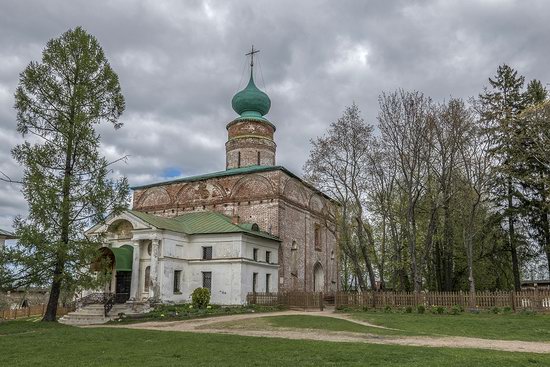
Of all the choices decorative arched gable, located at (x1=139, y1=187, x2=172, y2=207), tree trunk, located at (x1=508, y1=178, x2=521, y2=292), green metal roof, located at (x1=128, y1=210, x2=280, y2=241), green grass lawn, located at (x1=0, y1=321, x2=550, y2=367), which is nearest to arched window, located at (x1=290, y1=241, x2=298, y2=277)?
green metal roof, located at (x1=128, y1=210, x2=280, y2=241)

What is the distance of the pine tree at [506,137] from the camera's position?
25953 mm

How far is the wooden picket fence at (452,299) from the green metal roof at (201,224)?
6463mm

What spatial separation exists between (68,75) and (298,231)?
723 inches

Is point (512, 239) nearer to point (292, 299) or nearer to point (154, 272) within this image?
point (292, 299)

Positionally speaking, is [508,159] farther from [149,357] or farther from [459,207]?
[149,357]

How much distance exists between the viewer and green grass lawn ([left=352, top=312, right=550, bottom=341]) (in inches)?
611

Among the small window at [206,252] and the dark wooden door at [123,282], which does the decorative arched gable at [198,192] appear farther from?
the dark wooden door at [123,282]

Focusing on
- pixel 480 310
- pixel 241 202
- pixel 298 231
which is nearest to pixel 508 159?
pixel 480 310

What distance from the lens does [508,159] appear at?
28125mm

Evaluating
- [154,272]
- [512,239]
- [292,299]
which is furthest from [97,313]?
[512,239]

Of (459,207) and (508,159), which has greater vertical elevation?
(508,159)

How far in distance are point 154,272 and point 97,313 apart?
371 cm

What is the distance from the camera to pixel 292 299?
95.5 feet

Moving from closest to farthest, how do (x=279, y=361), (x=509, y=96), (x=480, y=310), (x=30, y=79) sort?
(x=279, y=361) → (x=30, y=79) → (x=480, y=310) → (x=509, y=96)
